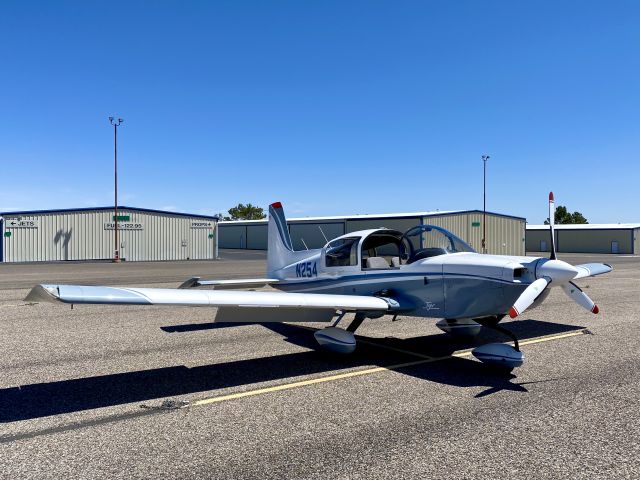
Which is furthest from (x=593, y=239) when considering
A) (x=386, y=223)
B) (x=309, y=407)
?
(x=309, y=407)

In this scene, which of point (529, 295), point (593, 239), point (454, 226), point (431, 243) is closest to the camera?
point (529, 295)

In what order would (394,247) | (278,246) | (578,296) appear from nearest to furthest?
(578,296)
(394,247)
(278,246)

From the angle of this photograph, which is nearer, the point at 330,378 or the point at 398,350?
the point at 330,378

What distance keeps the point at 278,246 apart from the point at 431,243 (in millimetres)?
4824

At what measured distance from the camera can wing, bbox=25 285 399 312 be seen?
5184 millimetres

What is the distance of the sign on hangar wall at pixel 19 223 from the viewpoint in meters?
38.1

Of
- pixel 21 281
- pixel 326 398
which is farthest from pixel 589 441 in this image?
pixel 21 281

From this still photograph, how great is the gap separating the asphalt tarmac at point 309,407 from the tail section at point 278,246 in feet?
7.13

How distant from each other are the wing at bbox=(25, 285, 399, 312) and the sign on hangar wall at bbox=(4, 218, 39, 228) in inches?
1490

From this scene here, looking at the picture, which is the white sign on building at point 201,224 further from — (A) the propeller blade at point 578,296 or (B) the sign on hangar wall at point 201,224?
(A) the propeller blade at point 578,296

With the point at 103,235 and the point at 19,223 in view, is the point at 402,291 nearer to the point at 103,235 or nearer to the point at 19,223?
the point at 19,223

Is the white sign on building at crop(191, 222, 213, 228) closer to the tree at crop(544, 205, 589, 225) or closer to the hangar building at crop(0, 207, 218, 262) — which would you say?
the hangar building at crop(0, 207, 218, 262)

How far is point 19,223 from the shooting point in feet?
127

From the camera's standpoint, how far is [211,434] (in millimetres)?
4809
